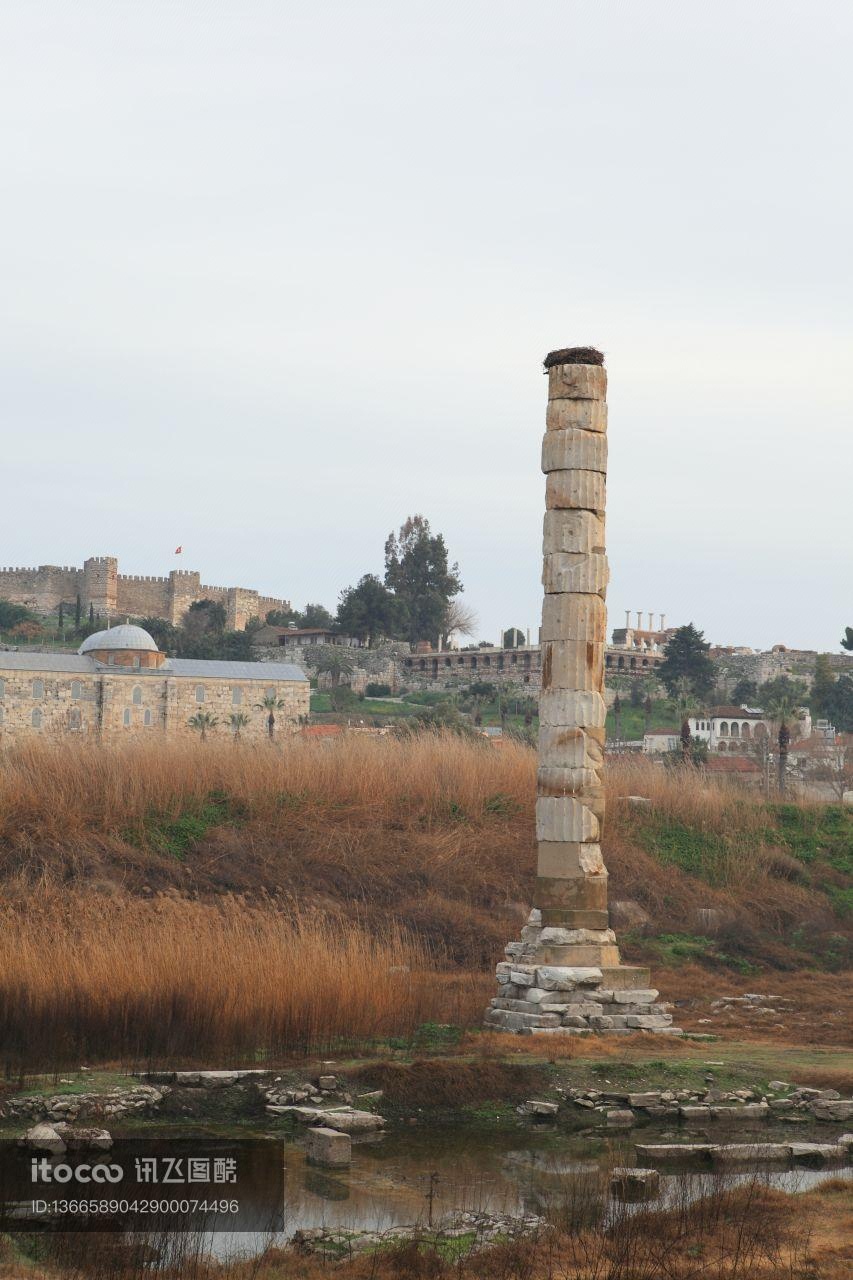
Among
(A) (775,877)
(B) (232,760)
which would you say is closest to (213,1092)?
(B) (232,760)

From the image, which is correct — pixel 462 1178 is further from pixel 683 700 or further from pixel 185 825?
pixel 683 700

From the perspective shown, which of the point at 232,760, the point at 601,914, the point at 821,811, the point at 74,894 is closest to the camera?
the point at 601,914

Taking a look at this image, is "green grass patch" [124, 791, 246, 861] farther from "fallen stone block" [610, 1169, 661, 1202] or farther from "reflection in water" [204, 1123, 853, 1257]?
"fallen stone block" [610, 1169, 661, 1202]

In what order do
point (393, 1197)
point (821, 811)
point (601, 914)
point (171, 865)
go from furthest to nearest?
point (821, 811)
point (171, 865)
point (601, 914)
point (393, 1197)

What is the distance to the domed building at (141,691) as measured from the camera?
2299 inches

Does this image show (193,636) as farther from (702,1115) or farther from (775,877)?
(702,1115)

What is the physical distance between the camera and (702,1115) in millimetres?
10234

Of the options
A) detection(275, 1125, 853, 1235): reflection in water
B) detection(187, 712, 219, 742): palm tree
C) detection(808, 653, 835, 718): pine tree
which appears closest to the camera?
detection(275, 1125, 853, 1235): reflection in water

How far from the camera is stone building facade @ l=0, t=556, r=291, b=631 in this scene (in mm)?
89438

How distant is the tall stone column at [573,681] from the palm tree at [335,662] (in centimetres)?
5900

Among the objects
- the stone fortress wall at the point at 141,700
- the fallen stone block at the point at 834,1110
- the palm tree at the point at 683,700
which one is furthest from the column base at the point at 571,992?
the palm tree at the point at 683,700

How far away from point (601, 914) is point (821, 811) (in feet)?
40.3

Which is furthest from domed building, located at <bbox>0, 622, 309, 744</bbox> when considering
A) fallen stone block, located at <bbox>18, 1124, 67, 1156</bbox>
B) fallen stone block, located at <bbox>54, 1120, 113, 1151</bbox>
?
fallen stone block, located at <bbox>18, 1124, 67, 1156</bbox>

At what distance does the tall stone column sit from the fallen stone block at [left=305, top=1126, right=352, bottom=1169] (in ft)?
15.7
